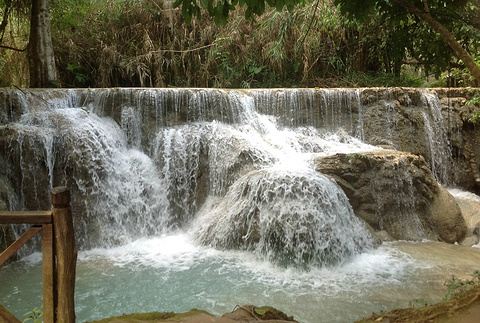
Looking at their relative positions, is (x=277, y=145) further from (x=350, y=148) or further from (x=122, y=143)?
(x=122, y=143)

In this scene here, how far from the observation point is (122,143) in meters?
7.24

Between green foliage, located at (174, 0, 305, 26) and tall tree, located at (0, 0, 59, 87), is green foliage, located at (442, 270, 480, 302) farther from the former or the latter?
tall tree, located at (0, 0, 59, 87)

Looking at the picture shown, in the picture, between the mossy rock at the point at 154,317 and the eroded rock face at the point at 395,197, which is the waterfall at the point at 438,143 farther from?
the mossy rock at the point at 154,317

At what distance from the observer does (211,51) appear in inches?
450

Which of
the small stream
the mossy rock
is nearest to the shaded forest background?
the small stream

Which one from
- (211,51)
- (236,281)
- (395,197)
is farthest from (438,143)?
(211,51)

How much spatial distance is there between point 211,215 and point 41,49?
5927 mm

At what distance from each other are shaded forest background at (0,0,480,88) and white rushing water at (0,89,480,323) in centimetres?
329

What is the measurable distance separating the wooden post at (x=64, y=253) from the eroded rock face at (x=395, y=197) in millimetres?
4721

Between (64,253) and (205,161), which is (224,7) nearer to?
(64,253)

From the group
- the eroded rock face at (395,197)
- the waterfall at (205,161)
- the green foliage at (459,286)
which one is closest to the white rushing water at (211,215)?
the waterfall at (205,161)

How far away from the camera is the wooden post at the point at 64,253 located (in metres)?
2.09

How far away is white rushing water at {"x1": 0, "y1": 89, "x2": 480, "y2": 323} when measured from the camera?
13.8 feet

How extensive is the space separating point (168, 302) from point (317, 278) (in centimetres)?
184
